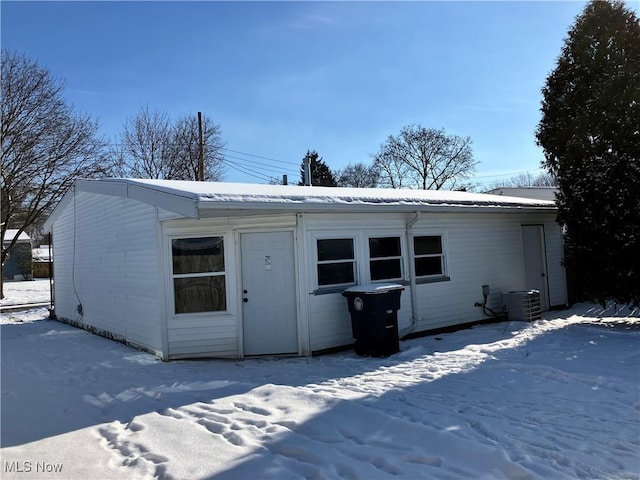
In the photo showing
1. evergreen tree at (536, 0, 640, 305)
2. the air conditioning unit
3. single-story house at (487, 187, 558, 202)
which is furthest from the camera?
single-story house at (487, 187, 558, 202)

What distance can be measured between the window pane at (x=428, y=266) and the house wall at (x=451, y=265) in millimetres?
222

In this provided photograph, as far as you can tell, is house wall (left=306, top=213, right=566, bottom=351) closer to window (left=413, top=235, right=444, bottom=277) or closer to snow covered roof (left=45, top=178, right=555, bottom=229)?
window (left=413, top=235, right=444, bottom=277)

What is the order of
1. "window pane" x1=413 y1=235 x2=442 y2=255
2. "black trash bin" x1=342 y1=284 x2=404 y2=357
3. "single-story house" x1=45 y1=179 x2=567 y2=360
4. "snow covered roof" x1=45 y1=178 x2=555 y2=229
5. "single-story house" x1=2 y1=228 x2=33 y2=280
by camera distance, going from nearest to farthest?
"snow covered roof" x1=45 y1=178 x2=555 y2=229
"black trash bin" x1=342 y1=284 x2=404 y2=357
"single-story house" x1=45 y1=179 x2=567 y2=360
"window pane" x1=413 y1=235 x2=442 y2=255
"single-story house" x1=2 y1=228 x2=33 y2=280

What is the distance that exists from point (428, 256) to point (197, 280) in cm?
477

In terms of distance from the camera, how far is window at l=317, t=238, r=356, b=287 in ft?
28.0

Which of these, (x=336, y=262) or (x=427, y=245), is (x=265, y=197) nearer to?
(x=336, y=262)

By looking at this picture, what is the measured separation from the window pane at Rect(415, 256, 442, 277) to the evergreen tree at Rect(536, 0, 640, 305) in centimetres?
290

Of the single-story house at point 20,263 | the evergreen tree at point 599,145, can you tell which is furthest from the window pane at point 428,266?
the single-story house at point 20,263

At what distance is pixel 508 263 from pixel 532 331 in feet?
7.65

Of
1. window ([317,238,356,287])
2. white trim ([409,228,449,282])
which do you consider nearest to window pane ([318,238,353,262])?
window ([317,238,356,287])

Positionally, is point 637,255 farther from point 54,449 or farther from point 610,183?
point 54,449

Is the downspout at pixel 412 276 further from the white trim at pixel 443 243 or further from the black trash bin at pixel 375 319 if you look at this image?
the black trash bin at pixel 375 319

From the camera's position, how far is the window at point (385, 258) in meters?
9.24

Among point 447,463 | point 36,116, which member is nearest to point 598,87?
point 447,463
